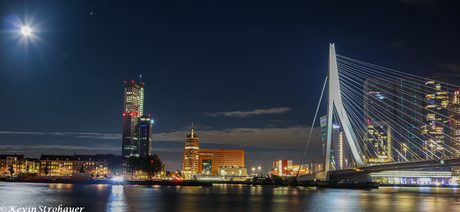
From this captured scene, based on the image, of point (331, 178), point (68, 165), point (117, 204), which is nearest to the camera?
point (117, 204)

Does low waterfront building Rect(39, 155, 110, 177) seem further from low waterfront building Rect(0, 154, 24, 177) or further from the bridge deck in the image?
the bridge deck

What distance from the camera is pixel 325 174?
84812 millimetres

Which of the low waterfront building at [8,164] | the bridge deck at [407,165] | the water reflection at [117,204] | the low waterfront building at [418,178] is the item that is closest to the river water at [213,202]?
the water reflection at [117,204]

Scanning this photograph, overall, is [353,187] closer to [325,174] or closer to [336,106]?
[325,174]

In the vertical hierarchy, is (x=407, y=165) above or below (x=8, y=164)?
above

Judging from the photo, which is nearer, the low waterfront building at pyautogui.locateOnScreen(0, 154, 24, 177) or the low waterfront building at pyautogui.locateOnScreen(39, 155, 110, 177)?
the low waterfront building at pyautogui.locateOnScreen(0, 154, 24, 177)

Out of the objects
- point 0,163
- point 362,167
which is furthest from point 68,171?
point 362,167

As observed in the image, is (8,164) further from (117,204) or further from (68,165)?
(117,204)

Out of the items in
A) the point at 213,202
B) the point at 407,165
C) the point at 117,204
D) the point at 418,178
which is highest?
the point at 407,165

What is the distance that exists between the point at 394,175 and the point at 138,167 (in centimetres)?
11074

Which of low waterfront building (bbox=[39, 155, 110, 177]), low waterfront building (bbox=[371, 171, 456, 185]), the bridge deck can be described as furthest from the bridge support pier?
low waterfront building (bbox=[39, 155, 110, 177])

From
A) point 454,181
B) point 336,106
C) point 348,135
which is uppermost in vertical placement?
point 336,106

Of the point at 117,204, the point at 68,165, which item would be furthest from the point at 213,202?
the point at 68,165

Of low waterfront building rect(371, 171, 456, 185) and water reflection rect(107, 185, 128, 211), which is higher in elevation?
water reflection rect(107, 185, 128, 211)
